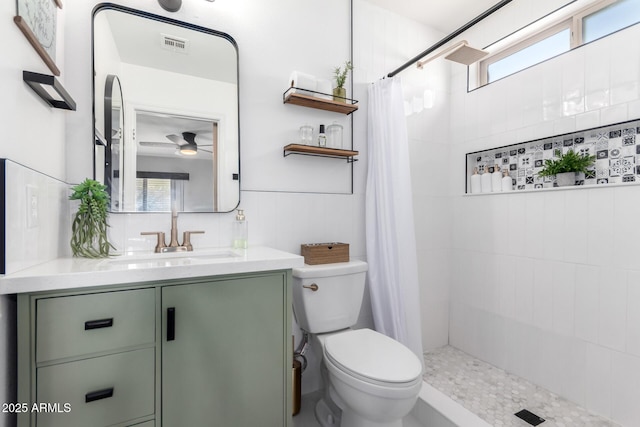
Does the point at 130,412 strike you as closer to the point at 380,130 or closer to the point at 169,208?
the point at 169,208

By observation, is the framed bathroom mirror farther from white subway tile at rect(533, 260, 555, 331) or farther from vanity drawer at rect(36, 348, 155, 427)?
white subway tile at rect(533, 260, 555, 331)

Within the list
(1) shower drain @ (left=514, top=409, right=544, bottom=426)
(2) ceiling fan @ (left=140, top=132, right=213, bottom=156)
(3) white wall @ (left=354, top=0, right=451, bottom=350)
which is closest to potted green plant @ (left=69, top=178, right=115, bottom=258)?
(2) ceiling fan @ (left=140, top=132, right=213, bottom=156)

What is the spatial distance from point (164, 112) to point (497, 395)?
241cm

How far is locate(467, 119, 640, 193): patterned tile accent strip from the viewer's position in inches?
64.4

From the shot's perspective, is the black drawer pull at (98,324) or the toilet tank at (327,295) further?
the toilet tank at (327,295)

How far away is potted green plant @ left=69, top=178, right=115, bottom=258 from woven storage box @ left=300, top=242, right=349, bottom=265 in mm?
944

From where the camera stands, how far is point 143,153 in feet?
5.01

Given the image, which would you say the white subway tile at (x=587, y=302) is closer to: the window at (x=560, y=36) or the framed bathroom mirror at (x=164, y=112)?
the window at (x=560, y=36)

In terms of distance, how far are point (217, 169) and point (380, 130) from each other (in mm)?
1056

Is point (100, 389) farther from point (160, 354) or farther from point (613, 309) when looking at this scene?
point (613, 309)

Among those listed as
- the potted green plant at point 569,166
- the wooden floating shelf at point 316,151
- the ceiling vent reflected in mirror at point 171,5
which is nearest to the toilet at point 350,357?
the wooden floating shelf at point 316,151

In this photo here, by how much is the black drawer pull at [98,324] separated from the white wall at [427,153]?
1.96 m

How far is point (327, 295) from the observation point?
65.4 inches

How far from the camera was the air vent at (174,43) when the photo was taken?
5.14ft
